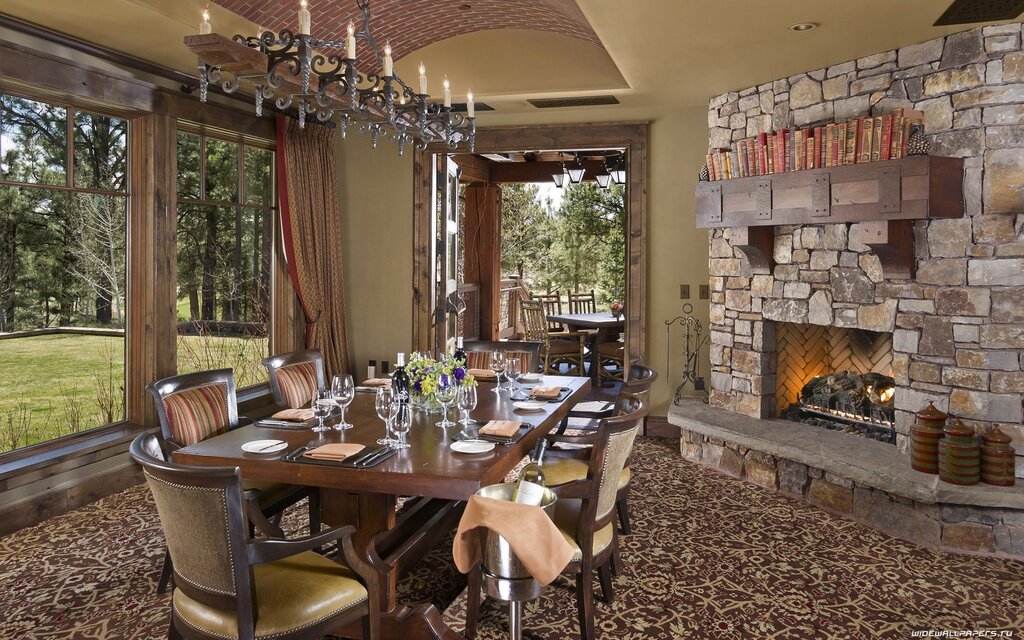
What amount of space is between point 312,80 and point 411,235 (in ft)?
12.7

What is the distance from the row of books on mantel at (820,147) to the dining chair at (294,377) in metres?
3.08

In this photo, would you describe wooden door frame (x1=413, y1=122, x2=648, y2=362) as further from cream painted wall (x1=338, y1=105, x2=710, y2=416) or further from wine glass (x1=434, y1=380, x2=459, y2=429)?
wine glass (x1=434, y1=380, x2=459, y2=429)

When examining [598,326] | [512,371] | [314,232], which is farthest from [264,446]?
[598,326]

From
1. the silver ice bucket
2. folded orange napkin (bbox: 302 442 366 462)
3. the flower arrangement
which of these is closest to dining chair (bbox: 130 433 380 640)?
folded orange napkin (bbox: 302 442 366 462)

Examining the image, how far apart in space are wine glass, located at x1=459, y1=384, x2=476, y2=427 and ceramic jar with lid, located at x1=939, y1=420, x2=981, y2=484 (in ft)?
8.38

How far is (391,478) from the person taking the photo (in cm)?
246

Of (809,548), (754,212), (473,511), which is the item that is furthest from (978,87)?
(473,511)

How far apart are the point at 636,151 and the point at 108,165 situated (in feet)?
13.0

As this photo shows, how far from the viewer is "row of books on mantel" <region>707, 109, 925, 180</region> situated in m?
4.05

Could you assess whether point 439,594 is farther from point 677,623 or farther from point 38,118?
point 38,118

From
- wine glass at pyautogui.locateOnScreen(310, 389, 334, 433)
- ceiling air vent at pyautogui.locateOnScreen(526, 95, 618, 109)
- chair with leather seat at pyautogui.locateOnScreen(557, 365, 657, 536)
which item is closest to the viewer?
wine glass at pyautogui.locateOnScreen(310, 389, 334, 433)

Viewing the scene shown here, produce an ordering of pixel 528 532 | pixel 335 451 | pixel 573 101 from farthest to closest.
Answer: pixel 573 101 < pixel 335 451 < pixel 528 532

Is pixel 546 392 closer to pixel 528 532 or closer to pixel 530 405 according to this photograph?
pixel 530 405

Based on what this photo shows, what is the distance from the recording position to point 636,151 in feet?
20.1
